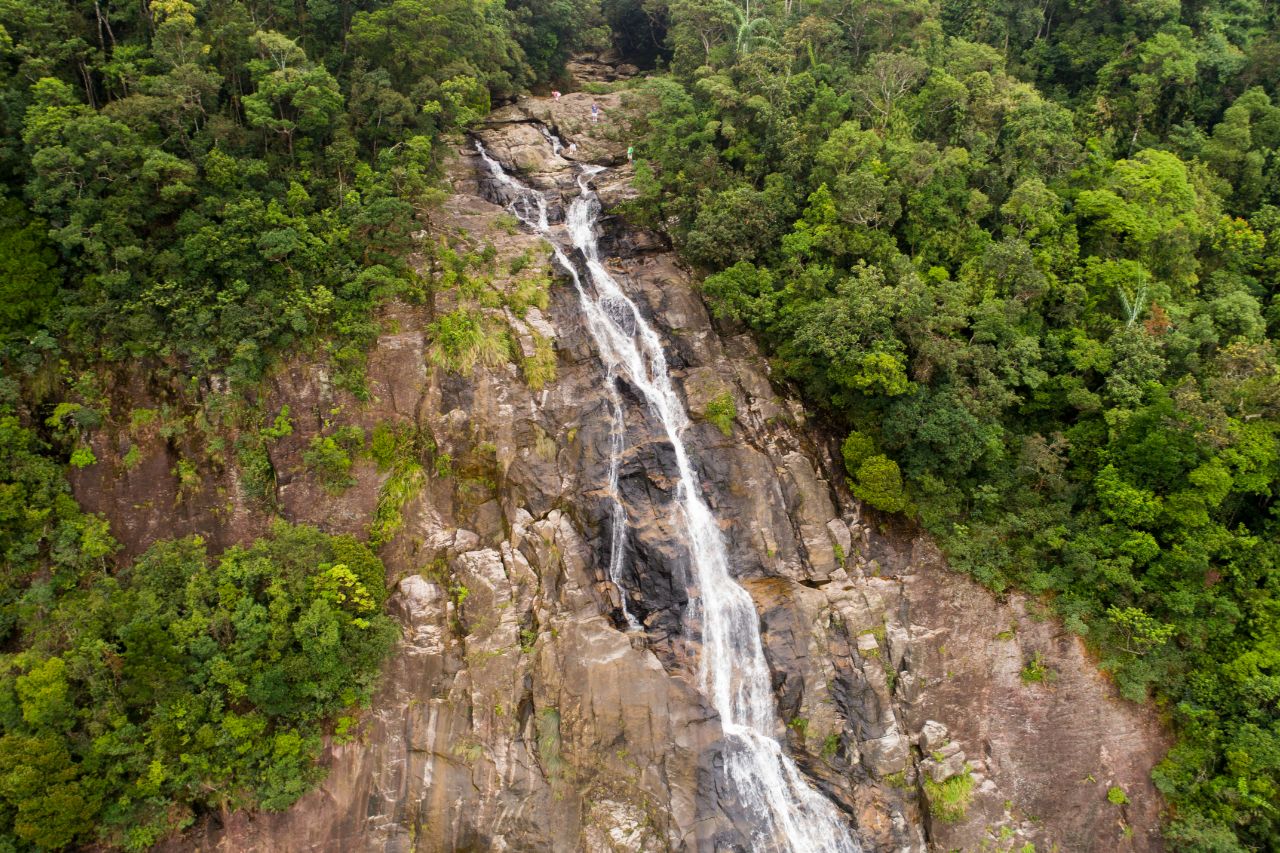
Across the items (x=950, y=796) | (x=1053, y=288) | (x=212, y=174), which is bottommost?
(x=950, y=796)

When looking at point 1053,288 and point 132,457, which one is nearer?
point 132,457

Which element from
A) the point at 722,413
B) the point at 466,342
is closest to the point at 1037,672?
the point at 722,413

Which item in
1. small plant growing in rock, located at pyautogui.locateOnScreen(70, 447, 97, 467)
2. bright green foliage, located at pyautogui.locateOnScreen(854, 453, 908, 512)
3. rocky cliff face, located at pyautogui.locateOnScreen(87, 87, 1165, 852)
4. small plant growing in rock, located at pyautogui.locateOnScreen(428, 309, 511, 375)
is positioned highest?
small plant growing in rock, located at pyautogui.locateOnScreen(428, 309, 511, 375)

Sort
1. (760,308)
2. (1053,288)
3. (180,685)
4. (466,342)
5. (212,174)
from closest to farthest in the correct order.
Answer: (180,685) < (212,174) < (466,342) < (1053,288) < (760,308)

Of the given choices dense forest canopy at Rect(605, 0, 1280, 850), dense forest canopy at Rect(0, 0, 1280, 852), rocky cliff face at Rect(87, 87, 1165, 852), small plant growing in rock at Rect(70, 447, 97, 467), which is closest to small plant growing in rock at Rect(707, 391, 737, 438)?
rocky cliff face at Rect(87, 87, 1165, 852)

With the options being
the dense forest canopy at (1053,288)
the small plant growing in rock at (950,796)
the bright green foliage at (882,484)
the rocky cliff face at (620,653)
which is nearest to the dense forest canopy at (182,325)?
the rocky cliff face at (620,653)

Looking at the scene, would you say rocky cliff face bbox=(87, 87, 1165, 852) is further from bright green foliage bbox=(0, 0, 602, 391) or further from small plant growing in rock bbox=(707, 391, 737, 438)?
bright green foliage bbox=(0, 0, 602, 391)

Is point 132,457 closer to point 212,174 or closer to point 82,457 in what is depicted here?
point 82,457
